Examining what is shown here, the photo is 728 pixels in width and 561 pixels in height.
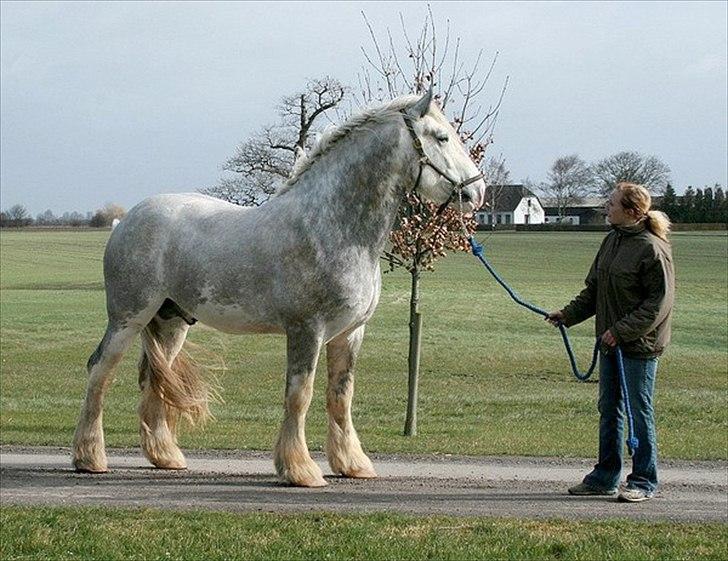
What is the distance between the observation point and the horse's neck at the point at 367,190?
8.34m

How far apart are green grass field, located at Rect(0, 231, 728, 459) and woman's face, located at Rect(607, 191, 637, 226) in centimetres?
325

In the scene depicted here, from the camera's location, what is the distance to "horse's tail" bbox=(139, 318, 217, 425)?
368 inches

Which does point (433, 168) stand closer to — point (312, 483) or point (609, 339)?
point (609, 339)

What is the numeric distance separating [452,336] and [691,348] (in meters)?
5.93

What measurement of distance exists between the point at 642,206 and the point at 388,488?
3.02 metres

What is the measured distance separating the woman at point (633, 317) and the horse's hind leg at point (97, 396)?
3.98 metres

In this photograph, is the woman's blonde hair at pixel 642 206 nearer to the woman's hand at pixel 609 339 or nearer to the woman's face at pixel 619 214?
the woman's face at pixel 619 214

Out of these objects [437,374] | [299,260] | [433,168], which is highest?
[433,168]

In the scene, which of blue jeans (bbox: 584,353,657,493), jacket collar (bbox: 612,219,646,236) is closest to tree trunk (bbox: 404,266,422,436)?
blue jeans (bbox: 584,353,657,493)

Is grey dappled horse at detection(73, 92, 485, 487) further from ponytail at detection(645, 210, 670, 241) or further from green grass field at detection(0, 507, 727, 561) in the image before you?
green grass field at detection(0, 507, 727, 561)

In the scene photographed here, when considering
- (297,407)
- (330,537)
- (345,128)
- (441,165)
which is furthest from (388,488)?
(345,128)

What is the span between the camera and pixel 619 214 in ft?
26.3

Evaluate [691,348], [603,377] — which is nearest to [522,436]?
[603,377]

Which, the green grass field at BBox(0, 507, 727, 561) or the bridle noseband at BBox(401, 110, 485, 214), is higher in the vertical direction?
the bridle noseband at BBox(401, 110, 485, 214)
